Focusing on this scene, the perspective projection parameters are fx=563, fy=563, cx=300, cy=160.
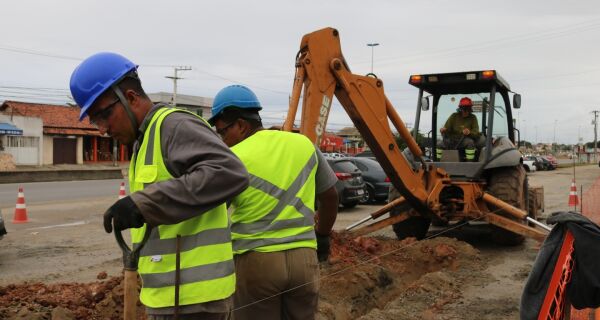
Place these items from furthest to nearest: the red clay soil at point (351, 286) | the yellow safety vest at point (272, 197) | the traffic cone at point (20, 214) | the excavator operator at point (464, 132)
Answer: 1. the traffic cone at point (20, 214)
2. the excavator operator at point (464, 132)
3. the red clay soil at point (351, 286)
4. the yellow safety vest at point (272, 197)

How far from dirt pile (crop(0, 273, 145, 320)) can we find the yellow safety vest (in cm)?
229

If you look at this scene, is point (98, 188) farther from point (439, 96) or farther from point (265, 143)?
point (265, 143)

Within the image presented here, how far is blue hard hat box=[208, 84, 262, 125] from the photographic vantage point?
3078 millimetres

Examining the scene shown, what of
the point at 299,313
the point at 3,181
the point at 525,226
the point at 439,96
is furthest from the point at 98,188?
the point at 299,313

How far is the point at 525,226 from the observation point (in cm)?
804

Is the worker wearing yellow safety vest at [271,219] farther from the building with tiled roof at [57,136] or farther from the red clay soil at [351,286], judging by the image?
the building with tiled roof at [57,136]

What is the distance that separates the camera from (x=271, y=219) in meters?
2.93

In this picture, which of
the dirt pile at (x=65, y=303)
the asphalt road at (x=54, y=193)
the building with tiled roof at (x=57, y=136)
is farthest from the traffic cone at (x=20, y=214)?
the building with tiled roof at (x=57, y=136)

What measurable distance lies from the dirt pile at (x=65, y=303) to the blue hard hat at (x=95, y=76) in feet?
9.92

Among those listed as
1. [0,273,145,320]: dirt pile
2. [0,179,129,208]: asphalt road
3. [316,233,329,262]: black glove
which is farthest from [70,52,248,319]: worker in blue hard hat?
[0,179,129,208]: asphalt road

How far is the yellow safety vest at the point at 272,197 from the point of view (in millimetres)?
2900

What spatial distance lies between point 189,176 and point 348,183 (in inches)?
526

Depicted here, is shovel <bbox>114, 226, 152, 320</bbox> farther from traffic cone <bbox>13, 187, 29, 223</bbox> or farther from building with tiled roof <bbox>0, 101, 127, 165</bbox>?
building with tiled roof <bbox>0, 101, 127, 165</bbox>

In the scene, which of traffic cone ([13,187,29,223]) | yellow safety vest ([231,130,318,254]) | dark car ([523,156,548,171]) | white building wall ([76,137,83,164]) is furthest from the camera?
dark car ([523,156,548,171])
